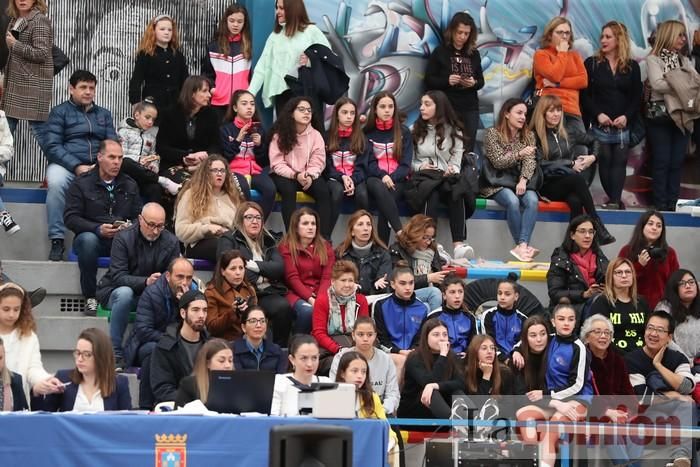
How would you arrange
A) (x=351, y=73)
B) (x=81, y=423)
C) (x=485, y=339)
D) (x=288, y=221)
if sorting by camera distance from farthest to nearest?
(x=351, y=73)
(x=288, y=221)
(x=485, y=339)
(x=81, y=423)

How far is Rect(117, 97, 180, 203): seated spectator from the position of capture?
15055mm

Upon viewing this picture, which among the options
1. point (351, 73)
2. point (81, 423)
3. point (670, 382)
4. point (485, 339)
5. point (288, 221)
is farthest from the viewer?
point (351, 73)

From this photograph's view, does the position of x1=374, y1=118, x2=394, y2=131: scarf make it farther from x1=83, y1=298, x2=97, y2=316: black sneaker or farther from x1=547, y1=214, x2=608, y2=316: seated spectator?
x1=83, y1=298, x2=97, y2=316: black sneaker

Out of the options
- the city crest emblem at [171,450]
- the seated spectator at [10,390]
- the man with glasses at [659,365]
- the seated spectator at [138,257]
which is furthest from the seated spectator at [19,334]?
the man with glasses at [659,365]

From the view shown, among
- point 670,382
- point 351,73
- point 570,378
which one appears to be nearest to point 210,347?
point 570,378

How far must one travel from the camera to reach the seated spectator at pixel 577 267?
1482 cm

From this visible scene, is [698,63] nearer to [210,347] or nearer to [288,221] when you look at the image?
[288,221]

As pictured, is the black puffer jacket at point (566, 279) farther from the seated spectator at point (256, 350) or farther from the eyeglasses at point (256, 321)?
the eyeglasses at point (256, 321)

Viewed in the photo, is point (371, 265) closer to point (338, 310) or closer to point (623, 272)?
point (338, 310)

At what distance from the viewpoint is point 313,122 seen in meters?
15.8

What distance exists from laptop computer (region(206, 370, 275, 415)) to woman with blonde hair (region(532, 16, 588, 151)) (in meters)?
7.20

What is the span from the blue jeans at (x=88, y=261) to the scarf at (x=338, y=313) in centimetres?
203

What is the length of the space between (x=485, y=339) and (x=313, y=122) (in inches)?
146

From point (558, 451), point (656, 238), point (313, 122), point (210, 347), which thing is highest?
point (313, 122)
